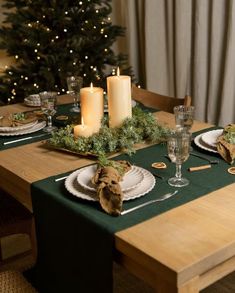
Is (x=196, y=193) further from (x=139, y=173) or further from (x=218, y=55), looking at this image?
(x=218, y=55)

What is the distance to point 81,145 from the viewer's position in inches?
59.7

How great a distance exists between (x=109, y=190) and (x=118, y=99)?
0.56 metres

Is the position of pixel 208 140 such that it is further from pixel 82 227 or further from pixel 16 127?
pixel 16 127

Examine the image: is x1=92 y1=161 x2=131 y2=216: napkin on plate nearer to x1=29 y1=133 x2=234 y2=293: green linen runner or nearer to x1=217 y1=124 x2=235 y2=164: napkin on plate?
x1=29 y1=133 x2=234 y2=293: green linen runner

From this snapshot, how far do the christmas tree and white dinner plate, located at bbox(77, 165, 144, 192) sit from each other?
2010mm

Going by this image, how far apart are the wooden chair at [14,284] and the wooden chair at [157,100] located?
42.9 inches

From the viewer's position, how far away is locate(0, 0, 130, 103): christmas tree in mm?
3232

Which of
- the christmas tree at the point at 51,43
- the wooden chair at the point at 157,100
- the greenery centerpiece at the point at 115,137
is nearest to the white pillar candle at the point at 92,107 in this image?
the greenery centerpiece at the point at 115,137

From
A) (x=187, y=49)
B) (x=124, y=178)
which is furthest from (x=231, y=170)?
(x=187, y=49)

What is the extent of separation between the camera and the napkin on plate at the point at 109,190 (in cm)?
112

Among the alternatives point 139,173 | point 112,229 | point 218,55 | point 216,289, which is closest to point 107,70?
point 218,55

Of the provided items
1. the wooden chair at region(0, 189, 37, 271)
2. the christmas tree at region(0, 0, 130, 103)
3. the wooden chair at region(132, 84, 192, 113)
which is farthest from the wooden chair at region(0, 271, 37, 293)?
the christmas tree at region(0, 0, 130, 103)

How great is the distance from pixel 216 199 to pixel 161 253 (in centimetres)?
30

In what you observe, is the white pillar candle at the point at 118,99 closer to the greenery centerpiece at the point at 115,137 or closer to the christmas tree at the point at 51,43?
the greenery centerpiece at the point at 115,137
